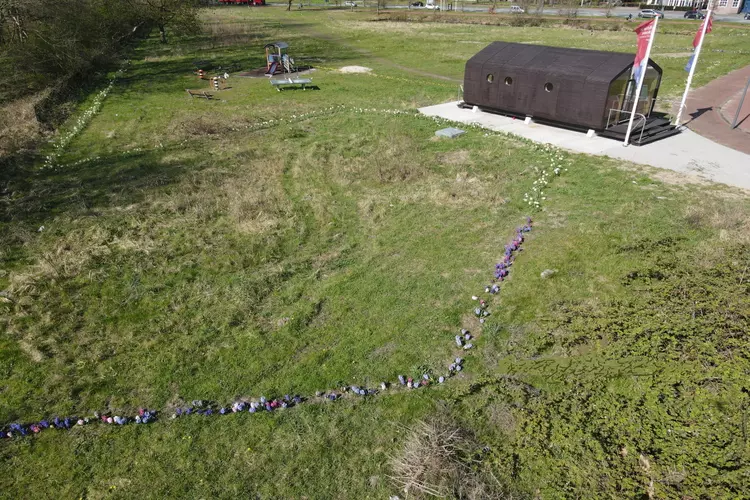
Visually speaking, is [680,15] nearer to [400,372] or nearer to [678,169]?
[678,169]

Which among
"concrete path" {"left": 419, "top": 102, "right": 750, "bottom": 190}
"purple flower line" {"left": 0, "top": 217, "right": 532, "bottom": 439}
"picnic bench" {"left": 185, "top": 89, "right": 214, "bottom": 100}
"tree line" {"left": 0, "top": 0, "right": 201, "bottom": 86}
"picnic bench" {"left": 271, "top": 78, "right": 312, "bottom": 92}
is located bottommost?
"purple flower line" {"left": 0, "top": 217, "right": 532, "bottom": 439}

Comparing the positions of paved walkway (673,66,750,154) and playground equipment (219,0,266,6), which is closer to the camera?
paved walkway (673,66,750,154)

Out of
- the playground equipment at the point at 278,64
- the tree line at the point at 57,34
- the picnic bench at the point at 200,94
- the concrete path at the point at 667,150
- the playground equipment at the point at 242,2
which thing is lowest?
the concrete path at the point at 667,150

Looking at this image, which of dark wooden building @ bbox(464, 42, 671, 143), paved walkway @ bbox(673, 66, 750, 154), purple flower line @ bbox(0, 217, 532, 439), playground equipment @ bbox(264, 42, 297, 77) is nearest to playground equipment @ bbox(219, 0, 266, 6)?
playground equipment @ bbox(264, 42, 297, 77)

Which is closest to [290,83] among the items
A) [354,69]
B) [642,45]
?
[354,69]

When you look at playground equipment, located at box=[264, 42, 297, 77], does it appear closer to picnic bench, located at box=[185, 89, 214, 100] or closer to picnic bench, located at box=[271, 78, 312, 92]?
picnic bench, located at box=[271, 78, 312, 92]

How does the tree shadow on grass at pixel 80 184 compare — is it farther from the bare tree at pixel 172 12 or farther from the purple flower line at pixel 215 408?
the bare tree at pixel 172 12

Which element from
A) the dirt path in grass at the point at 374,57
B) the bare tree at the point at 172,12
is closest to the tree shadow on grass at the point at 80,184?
the dirt path in grass at the point at 374,57
